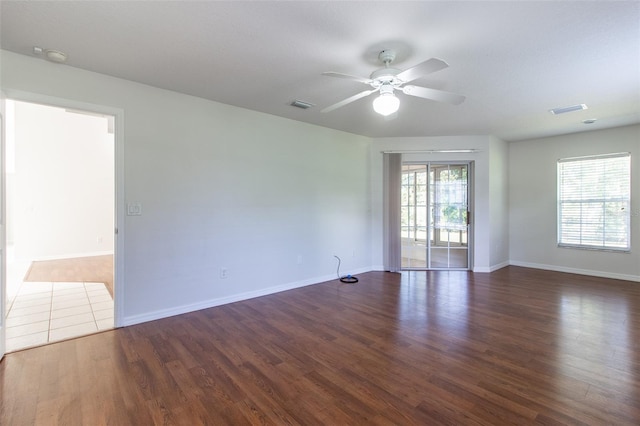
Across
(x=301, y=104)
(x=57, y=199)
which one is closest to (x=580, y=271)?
(x=301, y=104)

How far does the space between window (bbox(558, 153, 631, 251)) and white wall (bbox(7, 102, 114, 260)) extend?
10.1m

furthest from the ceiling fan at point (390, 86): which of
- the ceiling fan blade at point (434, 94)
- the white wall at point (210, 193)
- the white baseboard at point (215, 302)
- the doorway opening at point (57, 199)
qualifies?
the doorway opening at point (57, 199)

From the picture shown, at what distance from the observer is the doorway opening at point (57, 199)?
5745 mm

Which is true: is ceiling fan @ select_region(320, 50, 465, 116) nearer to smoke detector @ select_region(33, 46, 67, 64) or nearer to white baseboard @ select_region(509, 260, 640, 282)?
smoke detector @ select_region(33, 46, 67, 64)

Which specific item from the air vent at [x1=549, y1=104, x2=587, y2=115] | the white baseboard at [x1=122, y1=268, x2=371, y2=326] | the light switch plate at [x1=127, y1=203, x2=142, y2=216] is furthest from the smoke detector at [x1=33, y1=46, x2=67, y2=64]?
the air vent at [x1=549, y1=104, x2=587, y2=115]

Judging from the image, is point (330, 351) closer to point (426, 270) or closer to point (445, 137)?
point (426, 270)

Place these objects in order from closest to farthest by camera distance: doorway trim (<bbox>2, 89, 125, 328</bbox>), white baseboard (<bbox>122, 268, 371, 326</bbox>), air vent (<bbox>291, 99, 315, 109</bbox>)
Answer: doorway trim (<bbox>2, 89, 125, 328</bbox>)
white baseboard (<bbox>122, 268, 371, 326</bbox>)
air vent (<bbox>291, 99, 315, 109</bbox>)

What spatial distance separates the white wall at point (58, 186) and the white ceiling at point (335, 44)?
558 cm

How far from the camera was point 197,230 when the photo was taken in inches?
141

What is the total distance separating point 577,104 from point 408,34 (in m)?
3.05

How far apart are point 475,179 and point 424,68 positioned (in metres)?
4.13

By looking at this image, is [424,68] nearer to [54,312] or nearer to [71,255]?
[54,312]

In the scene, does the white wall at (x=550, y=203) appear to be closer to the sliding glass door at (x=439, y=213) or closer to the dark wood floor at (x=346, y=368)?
the sliding glass door at (x=439, y=213)

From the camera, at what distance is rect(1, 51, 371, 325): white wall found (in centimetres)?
312
